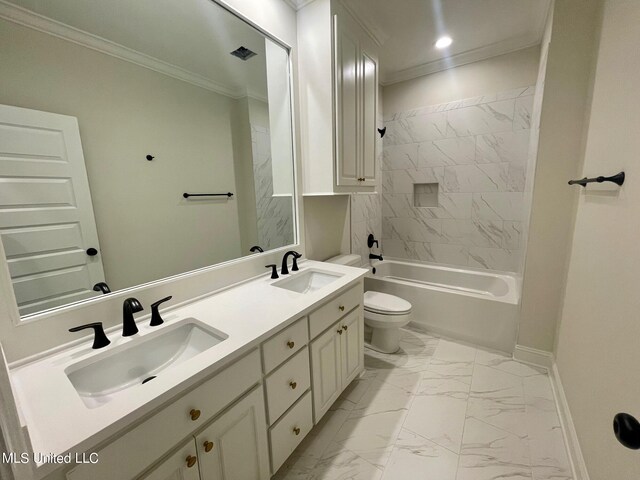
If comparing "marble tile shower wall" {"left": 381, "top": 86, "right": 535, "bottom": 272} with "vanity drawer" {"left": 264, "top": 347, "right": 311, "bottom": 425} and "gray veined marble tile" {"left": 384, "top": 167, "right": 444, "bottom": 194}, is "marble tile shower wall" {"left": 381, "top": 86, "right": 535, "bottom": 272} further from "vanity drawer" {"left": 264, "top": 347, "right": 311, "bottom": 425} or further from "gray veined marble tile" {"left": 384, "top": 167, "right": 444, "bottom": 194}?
"vanity drawer" {"left": 264, "top": 347, "right": 311, "bottom": 425}

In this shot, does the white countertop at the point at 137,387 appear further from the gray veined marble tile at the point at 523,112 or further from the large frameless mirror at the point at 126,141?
the gray veined marble tile at the point at 523,112

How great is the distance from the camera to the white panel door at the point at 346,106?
172 cm

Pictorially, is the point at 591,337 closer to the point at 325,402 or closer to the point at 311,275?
the point at 325,402

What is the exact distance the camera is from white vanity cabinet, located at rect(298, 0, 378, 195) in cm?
168

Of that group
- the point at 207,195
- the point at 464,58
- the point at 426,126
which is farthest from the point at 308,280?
the point at 464,58

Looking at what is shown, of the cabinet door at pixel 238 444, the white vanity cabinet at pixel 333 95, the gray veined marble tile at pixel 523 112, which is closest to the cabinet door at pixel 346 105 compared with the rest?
the white vanity cabinet at pixel 333 95

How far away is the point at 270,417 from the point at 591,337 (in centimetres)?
143

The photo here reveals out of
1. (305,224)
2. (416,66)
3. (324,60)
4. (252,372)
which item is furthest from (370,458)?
(416,66)

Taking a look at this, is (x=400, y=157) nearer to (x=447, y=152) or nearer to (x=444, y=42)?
(x=447, y=152)

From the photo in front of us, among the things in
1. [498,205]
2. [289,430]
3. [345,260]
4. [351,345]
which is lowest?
[289,430]

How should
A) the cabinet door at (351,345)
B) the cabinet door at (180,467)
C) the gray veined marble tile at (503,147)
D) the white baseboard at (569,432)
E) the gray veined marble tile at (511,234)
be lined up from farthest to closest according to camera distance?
the gray veined marble tile at (511,234) < the gray veined marble tile at (503,147) < the cabinet door at (351,345) < the white baseboard at (569,432) < the cabinet door at (180,467)

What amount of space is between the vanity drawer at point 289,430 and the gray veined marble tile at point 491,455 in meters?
0.77

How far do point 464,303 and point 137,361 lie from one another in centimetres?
233

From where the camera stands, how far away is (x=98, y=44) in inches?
41.7
